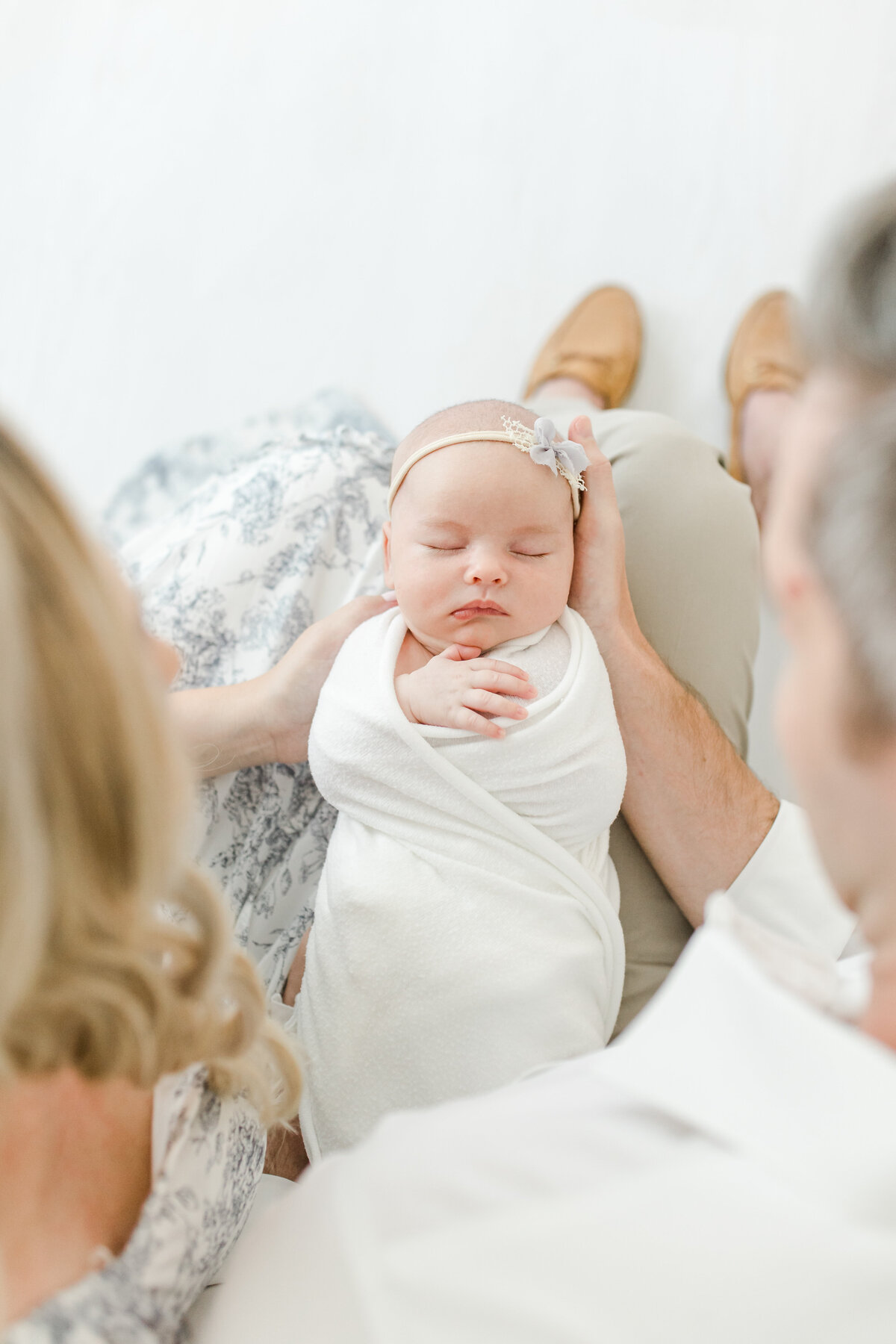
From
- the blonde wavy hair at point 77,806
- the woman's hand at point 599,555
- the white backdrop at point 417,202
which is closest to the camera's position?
the blonde wavy hair at point 77,806

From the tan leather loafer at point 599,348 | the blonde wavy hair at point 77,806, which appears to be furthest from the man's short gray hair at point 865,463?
the tan leather loafer at point 599,348

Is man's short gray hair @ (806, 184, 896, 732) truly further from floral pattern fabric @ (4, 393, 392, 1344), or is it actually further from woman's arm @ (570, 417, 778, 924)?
floral pattern fabric @ (4, 393, 392, 1344)

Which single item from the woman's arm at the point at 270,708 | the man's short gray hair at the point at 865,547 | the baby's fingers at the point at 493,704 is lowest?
the woman's arm at the point at 270,708

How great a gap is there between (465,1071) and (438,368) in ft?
5.75

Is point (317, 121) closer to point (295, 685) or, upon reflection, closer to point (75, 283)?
point (75, 283)

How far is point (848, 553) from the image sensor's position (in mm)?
603

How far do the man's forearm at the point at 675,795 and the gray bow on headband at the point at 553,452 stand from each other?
0.80ft

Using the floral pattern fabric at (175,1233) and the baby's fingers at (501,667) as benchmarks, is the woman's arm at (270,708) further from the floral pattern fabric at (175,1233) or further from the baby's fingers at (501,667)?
the floral pattern fabric at (175,1233)

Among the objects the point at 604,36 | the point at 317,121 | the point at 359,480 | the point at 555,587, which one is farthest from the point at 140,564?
the point at 604,36

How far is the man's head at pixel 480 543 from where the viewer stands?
4.28ft

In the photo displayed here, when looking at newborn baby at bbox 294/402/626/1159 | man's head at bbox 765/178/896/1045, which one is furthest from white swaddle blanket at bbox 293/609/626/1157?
man's head at bbox 765/178/896/1045

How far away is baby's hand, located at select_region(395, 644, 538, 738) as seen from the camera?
1215 millimetres

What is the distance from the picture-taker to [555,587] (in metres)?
1.34

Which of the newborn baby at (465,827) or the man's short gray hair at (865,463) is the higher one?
the man's short gray hair at (865,463)
